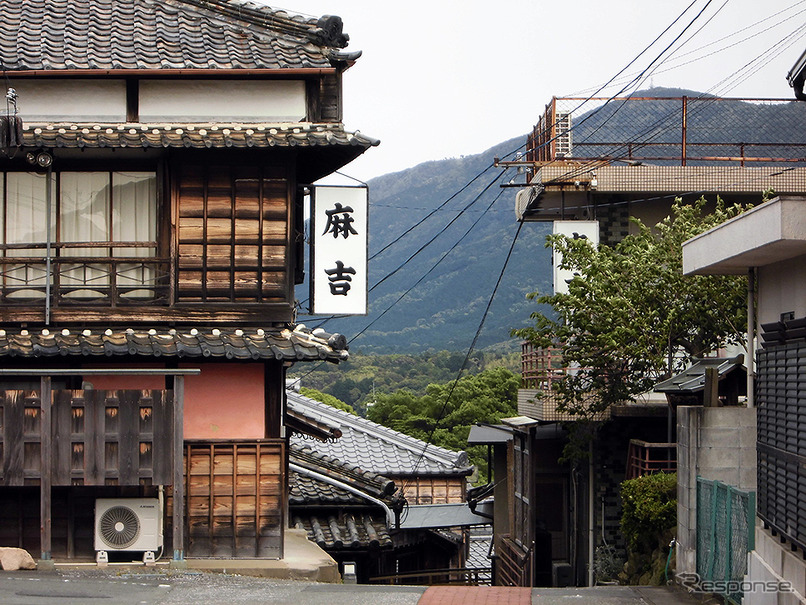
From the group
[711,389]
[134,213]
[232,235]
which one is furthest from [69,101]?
[711,389]

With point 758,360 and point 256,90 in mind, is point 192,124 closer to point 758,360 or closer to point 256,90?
point 256,90

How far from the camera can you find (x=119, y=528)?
14742mm

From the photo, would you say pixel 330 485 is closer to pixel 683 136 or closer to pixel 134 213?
pixel 134 213

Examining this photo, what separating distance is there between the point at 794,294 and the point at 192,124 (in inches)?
374

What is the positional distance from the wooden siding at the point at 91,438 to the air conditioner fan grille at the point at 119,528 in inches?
31.5

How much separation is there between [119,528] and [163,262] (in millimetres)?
4100

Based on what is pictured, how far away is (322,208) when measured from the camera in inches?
628

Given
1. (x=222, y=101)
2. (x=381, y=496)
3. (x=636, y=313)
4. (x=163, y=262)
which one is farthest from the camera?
(x=381, y=496)

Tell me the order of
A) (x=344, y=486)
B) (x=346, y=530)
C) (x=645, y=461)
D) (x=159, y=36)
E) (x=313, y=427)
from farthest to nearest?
(x=344, y=486) < (x=346, y=530) < (x=645, y=461) < (x=313, y=427) < (x=159, y=36)

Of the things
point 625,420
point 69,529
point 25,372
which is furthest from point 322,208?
point 625,420

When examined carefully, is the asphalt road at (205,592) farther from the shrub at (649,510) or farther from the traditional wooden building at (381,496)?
the traditional wooden building at (381,496)

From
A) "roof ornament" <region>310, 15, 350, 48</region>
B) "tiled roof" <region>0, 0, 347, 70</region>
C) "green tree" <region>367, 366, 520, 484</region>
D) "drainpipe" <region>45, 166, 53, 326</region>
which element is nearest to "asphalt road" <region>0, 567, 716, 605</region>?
"drainpipe" <region>45, 166, 53, 326</region>

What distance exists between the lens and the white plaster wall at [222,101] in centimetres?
1647

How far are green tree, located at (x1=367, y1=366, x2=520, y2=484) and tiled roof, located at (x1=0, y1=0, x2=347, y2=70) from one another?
4677 centimetres
